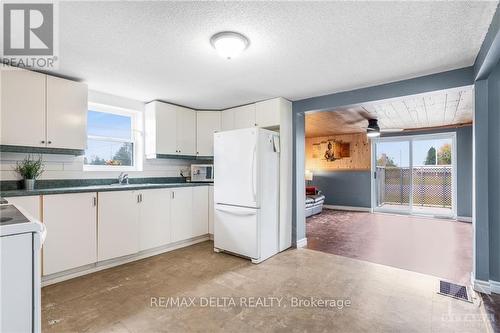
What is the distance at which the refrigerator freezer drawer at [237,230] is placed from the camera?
326 centimetres

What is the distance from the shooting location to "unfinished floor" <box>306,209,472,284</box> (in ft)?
10.5

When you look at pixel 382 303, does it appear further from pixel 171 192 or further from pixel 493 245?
pixel 171 192

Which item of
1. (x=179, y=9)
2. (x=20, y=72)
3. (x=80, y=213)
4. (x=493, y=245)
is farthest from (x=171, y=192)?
(x=493, y=245)

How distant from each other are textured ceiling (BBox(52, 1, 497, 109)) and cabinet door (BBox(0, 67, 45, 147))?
13.0 inches

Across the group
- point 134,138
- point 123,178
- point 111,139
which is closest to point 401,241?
point 123,178

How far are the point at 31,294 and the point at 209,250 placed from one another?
108 inches

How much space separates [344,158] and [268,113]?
15.2 ft

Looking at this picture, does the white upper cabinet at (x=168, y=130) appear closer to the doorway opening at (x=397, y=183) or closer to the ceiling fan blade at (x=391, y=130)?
the doorway opening at (x=397, y=183)

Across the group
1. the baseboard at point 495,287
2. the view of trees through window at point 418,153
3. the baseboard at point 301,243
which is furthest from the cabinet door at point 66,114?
the view of trees through window at point 418,153

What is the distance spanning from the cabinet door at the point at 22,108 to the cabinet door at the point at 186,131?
1805mm

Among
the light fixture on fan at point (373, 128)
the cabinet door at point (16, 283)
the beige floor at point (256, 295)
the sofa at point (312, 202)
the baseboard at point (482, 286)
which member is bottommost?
the beige floor at point (256, 295)

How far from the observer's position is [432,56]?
237cm

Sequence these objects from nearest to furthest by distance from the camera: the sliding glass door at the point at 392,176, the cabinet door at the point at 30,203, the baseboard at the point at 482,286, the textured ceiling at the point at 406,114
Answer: the cabinet door at the point at 30,203 < the baseboard at the point at 482,286 < the textured ceiling at the point at 406,114 < the sliding glass door at the point at 392,176

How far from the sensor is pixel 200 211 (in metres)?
4.08
